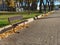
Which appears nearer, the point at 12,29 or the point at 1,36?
the point at 1,36

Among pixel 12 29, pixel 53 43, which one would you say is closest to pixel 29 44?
pixel 53 43

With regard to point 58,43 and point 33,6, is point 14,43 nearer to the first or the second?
point 58,43

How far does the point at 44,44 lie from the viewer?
12219 millimetres

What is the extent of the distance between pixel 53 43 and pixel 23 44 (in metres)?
1.47

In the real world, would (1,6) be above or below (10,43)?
below

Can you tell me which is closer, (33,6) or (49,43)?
(49,43)

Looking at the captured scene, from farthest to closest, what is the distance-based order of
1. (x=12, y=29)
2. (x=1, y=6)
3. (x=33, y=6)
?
(x=1, y=6), (x=33, y=6), (x=12, y=29)

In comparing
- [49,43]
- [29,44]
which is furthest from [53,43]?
[29,44]

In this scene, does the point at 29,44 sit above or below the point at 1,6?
above

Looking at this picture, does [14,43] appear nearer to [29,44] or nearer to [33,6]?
[29,44]

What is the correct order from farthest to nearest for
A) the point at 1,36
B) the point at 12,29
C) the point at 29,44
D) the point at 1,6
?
the point at 1,6 < the point at 12,29 < the point at 1,36 < the point at 29,44

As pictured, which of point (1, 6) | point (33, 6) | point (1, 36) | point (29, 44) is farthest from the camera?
point (1, 6)

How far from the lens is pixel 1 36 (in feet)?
49.6

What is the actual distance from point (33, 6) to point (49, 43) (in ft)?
302
